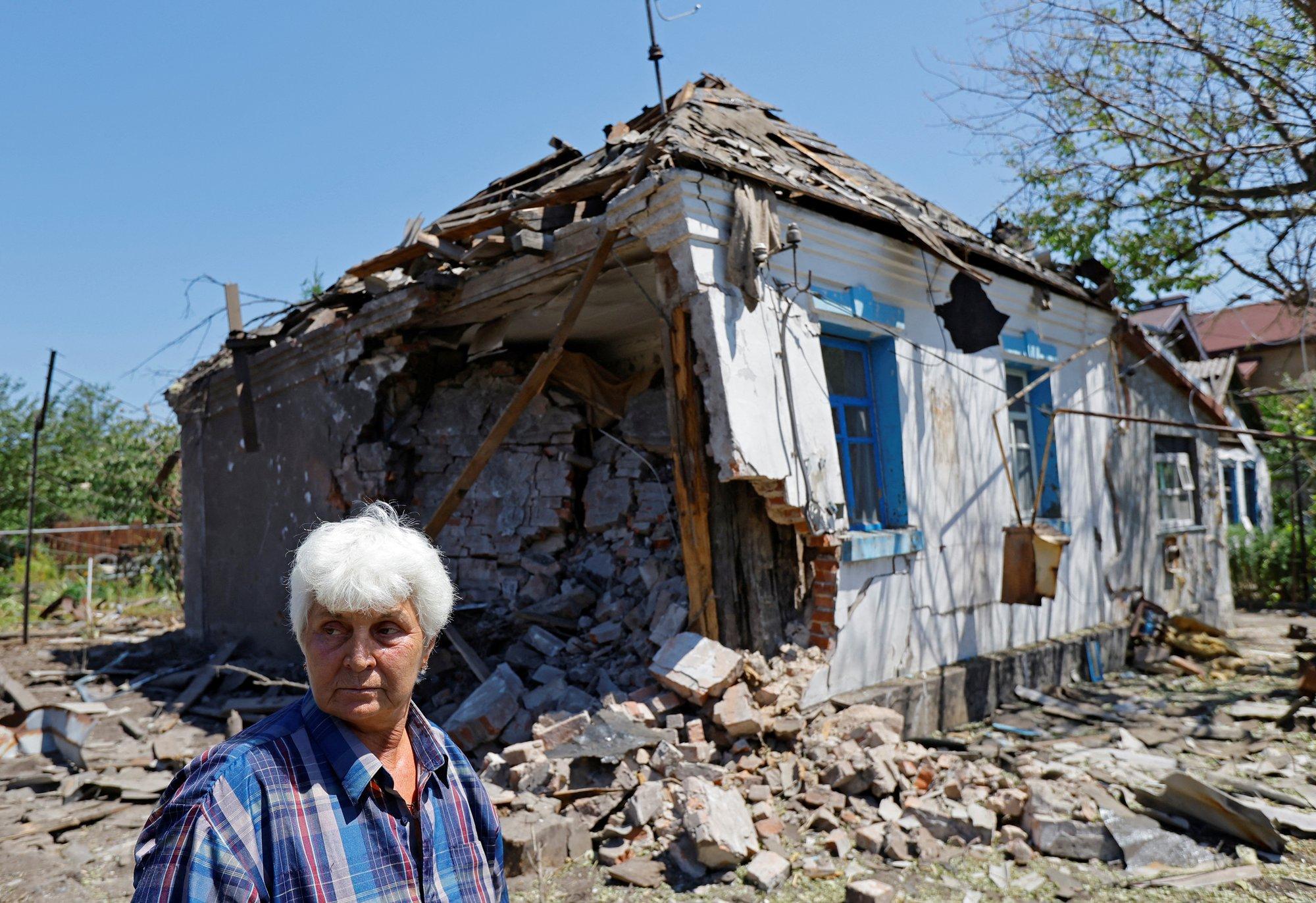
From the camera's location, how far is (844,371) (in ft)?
22.3

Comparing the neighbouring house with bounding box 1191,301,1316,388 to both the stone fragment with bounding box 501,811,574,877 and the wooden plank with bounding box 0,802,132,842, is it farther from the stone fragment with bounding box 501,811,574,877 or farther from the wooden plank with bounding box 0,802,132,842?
the wooden plank with bounding box 0,802,132,842

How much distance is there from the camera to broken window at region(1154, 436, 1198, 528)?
36.6 feet

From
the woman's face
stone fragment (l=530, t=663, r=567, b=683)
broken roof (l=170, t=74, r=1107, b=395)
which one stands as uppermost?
broken roof (l=170, t=74, r=1107, b=395)

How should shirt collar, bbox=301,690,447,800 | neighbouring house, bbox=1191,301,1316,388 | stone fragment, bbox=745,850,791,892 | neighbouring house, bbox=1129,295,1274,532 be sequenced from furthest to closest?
neighbouring house, bbox=1191,301,1316,388
neighbouring house, bbox=1129,295,1274,532
stone fragment, bbox=745,850,791,892
shirt collar, bbox=301,690,447,800

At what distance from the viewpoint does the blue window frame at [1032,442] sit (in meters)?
8.62

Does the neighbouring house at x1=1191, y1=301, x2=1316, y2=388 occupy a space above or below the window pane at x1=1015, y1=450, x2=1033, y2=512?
above

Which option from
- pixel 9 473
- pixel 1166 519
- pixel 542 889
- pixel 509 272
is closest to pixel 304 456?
pixel 509 272

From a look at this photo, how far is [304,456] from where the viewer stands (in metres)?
8.25

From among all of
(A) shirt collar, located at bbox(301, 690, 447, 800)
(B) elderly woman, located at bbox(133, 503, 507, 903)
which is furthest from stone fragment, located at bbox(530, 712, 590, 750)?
(A) shirt collar, located at bbox(301, 690, 447, 800)

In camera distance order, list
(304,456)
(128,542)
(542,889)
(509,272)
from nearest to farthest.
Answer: (542,889), (509,272), (304,456), (128,542)

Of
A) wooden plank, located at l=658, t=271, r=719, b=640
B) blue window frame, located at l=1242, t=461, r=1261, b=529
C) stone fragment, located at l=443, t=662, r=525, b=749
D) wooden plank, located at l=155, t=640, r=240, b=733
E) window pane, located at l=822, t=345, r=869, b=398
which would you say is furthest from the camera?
blue window frame, located at l=1242, t=461, r=1261, b=529

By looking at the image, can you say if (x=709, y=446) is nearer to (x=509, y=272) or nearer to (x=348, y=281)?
(x=509, y=272)

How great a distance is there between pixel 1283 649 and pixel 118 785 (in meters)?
11.5

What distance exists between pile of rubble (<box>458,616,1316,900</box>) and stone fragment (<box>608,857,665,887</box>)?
1 cm
